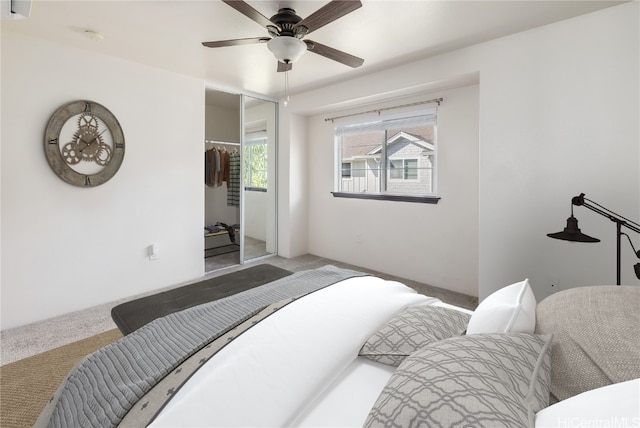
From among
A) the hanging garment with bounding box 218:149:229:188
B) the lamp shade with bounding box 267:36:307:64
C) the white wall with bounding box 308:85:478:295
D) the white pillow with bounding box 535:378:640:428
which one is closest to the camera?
the white pillow with bounding box 535:378:640:428

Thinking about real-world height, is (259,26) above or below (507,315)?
above

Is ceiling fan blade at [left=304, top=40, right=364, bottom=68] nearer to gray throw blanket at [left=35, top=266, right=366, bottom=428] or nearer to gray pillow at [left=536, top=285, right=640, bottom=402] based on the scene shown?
gray throw blanket at [left=35, top=266, right=366, bottom=428]

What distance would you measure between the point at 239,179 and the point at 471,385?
4.07 m

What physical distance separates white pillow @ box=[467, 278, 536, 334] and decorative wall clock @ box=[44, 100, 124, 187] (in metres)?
3.38

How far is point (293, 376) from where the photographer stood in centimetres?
99

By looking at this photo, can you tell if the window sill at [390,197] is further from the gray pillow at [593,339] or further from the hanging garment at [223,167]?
the gray pillow at [593,339]

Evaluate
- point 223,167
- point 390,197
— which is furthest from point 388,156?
point 223,167

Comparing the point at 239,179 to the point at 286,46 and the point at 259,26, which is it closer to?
the point at 259,26

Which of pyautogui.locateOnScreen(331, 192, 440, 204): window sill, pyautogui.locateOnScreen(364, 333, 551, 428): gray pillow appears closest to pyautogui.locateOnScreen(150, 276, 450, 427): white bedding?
pyautogui.locateOnScreen(364, 333, 551, 428): gray pillow

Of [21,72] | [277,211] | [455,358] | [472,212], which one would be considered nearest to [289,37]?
[455,358]

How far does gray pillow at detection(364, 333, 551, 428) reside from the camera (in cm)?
64

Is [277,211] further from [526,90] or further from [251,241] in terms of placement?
[526,90]

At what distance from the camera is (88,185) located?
117 inches

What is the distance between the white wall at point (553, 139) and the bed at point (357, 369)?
157 cm
